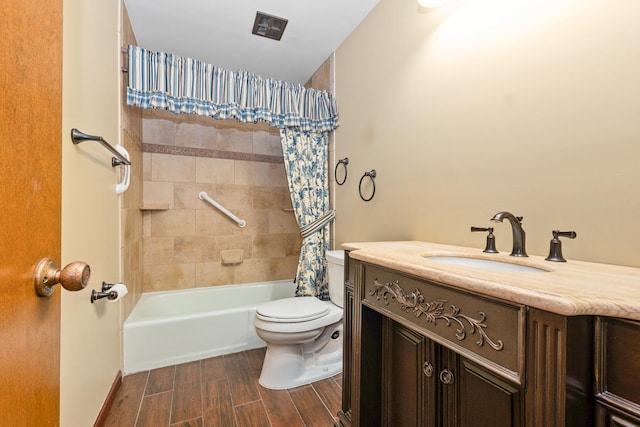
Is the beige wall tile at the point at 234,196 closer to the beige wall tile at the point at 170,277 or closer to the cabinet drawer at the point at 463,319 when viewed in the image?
the beige wall tile at the point at 170,277

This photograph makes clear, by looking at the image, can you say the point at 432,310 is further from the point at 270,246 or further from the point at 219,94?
the point at 270,246

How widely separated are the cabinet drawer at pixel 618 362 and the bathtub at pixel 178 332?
6.47 feet

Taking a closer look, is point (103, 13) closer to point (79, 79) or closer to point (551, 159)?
point (79, 79)

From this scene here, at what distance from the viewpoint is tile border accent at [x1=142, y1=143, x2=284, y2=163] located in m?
2.51

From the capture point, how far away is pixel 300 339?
5.48 ft

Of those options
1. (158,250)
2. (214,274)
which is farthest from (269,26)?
(214,274)

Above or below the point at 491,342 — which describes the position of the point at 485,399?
below

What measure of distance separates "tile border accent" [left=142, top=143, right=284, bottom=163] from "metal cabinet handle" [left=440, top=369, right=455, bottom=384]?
252 cm

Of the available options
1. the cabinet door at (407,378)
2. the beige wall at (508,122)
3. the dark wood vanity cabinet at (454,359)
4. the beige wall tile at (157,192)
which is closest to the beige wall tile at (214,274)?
the beige wall tile at (157,192)

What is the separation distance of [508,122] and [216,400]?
1.96 meters

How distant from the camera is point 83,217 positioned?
1147 millimetres

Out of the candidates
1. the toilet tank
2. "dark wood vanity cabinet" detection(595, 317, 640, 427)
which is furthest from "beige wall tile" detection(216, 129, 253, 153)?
"dark wood vanity cabinet" detection(595, 317, 640, 427)

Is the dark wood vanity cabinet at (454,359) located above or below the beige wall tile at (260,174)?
below

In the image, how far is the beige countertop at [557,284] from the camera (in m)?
0.47
